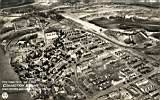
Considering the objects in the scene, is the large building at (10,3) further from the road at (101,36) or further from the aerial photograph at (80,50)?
the road at (101,36)

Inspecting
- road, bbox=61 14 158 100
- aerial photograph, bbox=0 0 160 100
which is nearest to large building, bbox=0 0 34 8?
aerial photograph, bbox=0 0 160 100

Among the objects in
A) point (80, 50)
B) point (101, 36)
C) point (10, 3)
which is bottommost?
point (80, 50)

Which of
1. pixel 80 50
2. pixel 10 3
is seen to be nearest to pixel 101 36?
pixel 80 50

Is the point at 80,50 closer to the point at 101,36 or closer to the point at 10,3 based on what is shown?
the point at 101,36

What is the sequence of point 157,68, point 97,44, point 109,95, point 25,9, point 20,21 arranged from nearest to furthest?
point 109,95 < point 157,68 < point 97,44 < point 20,21 < point 25,9

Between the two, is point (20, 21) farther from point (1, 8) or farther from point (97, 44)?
point (97, 44)

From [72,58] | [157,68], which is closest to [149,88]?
[157,68]

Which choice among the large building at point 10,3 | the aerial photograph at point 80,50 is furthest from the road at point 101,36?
the large building at point 10,3

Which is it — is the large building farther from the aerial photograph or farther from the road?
the road
